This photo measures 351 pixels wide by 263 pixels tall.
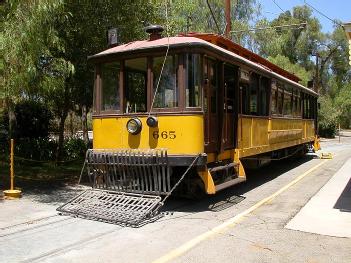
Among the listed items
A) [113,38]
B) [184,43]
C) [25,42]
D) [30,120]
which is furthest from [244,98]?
[30,120]

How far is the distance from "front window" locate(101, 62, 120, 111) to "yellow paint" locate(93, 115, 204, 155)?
304 mm

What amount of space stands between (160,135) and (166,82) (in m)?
1.00

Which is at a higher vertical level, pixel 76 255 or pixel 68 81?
pixel 68 81

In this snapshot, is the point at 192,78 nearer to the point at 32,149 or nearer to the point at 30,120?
the point at 32,149

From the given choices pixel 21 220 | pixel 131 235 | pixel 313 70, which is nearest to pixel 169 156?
pixel 131 235

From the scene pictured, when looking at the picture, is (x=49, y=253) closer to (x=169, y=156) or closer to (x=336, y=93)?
(x=169, y=156)

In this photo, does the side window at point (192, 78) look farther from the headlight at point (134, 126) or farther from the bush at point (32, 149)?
the bush at point (32, 149)

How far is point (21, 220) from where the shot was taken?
8.25m

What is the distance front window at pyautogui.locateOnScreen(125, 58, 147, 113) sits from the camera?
384 inches

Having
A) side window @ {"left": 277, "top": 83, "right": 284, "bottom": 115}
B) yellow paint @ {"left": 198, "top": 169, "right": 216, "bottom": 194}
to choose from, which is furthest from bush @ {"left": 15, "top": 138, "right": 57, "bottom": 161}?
yellow paint @ {"left": 198, "top": 169, "right": 216, "bottom": 194}

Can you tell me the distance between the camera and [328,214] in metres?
8.83

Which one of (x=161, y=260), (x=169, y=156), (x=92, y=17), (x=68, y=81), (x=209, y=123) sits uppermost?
(x=92, y=17)

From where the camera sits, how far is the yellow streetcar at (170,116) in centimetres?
898

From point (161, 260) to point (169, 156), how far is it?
10.4ft
